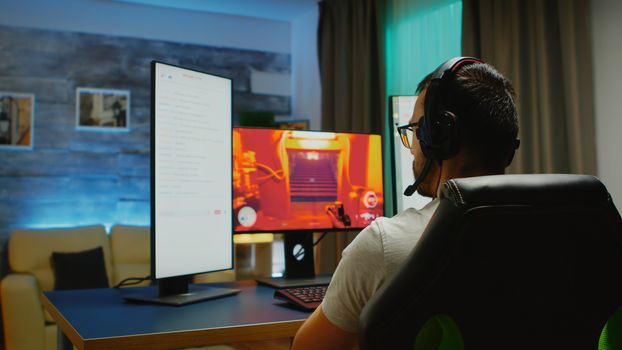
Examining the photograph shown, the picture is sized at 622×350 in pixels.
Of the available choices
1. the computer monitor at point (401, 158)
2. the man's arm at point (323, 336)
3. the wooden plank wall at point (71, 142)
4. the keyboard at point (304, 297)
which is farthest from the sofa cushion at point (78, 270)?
the man's arm at point (323, 336)

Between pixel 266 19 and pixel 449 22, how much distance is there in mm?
2286

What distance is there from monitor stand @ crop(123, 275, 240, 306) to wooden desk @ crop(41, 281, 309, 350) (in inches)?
0.9

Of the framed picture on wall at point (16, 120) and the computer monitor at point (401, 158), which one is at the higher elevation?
the framed picture on wall at point (16, 120)

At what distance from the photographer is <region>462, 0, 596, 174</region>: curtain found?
9.17 feet

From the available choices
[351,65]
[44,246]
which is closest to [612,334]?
[351,65]

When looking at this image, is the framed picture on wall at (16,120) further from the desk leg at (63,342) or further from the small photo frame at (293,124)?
the desk leg at (63,342)

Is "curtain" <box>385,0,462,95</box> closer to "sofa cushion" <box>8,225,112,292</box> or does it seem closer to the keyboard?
"sofa cushion" <box>8,225,112,292</box>

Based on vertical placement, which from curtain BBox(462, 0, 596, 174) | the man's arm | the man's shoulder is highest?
curtain BBox(462, 0, 596, 174)

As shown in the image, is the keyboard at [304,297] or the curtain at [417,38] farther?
the curtain at [417,38]

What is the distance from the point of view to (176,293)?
173cm

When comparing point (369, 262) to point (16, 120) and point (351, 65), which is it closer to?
point (351, 65)

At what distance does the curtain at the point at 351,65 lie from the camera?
448 centimetres

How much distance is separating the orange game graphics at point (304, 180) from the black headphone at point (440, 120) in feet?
3.32

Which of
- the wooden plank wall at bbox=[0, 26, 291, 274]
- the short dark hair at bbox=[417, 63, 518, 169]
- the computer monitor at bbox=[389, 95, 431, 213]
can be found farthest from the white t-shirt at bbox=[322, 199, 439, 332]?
the wooden plank wall at bbox=[0, 26, 291, 274]
